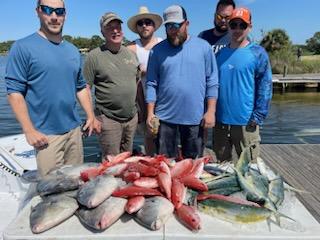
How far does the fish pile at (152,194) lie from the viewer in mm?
2420

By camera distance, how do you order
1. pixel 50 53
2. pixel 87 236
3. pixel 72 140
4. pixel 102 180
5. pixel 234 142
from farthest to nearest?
pixel 234 142 < pixel 72 140 < pixel 50 53 < pixel 102 180 < pixel 87 236

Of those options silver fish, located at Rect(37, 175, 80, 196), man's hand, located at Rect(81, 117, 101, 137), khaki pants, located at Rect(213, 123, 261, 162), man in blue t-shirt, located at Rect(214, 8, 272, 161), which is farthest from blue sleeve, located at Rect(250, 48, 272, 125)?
silver fish, located at Rect(37, 175, 80, 196)

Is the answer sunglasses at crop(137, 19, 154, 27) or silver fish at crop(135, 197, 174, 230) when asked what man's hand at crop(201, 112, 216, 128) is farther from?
silver fish at crop(135, 197, 174, 230)

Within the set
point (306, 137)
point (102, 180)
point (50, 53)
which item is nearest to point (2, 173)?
point (50, 53)

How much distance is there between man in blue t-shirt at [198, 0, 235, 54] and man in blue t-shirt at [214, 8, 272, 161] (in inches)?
11.6

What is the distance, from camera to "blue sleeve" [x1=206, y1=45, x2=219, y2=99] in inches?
151

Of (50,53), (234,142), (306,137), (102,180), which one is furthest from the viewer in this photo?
(306,137)

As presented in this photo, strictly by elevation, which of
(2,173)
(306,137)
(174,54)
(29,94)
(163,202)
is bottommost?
(306,137)

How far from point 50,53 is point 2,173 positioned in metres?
1.92

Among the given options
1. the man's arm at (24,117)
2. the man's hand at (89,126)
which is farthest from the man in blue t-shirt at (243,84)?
the man's arm at (24,117)

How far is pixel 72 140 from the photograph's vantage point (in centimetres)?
351

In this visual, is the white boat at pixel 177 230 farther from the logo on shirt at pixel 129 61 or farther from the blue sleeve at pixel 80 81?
the logo on shirt at pixel 129 61

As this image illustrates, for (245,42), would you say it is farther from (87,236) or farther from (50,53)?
(87,236)

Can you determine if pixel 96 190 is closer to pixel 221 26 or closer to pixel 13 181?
pixel 13 181
